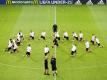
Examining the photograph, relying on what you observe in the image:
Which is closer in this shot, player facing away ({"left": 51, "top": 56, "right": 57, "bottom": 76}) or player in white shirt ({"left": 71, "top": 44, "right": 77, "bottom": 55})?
player facing away ({"left": 51, "top": 56, "right": 57, "bottom": 76})

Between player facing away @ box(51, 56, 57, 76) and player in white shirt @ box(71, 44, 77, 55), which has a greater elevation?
player in white shirt @ box(71, 44, 77, 55)

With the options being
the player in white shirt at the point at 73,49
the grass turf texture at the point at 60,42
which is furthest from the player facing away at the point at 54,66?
the player in white shirt at the point at 73,49

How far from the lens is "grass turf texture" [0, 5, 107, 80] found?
26.1 m

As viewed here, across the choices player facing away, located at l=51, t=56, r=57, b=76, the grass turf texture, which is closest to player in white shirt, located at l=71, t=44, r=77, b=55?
the grass turf texture

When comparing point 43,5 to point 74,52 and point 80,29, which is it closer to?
point 80,29

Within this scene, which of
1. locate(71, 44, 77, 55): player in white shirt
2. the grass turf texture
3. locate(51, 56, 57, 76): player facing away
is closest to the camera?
locate(51, 56, 57, 76): player facing away

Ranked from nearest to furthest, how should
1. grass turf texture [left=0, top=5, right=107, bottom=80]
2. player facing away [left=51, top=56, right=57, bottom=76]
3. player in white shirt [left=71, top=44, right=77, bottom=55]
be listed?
player facing away [left=51, top=56, right=57, bottom=76] < grass turf texture [left=0, top=5, right=107, bottom=80] < player in white shirt [left=71, top=44, right=77, bottom=55]

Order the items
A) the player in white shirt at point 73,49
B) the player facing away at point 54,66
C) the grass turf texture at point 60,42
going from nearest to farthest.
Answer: the player facing away at point 54,66 → the grass turf texture at point 60,42 → the player in white shirt at point 73,49

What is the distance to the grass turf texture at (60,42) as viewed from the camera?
26.1m

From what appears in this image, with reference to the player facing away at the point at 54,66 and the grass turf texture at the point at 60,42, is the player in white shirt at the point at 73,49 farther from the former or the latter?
the player facing away at the point at 54,66

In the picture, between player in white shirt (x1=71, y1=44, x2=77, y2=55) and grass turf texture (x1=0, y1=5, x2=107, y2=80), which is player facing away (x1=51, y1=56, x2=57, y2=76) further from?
player in white shirt (x1=71, y1=44, x2=77, y2=55)

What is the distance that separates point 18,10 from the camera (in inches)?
1759

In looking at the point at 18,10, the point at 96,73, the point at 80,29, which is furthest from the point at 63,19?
the point at 96,73

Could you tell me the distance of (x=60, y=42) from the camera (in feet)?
107
